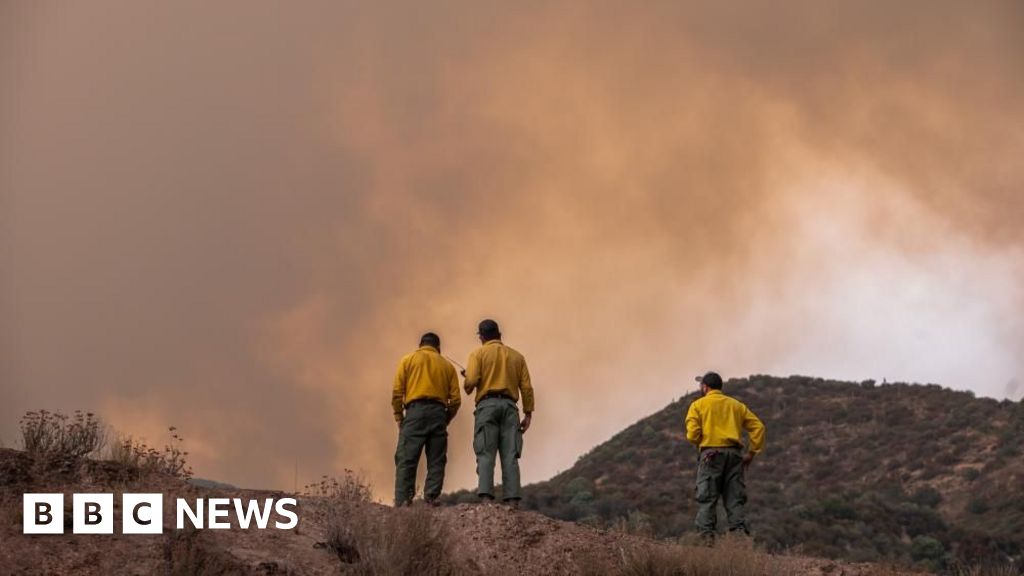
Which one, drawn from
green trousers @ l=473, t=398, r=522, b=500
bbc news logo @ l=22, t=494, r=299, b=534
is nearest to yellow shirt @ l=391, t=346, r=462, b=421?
green trousers @ l=473, t=398, r=522, b=500

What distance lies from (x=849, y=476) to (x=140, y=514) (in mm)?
40191

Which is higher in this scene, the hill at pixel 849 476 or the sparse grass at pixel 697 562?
the hill at pixel 849 476

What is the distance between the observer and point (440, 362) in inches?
587

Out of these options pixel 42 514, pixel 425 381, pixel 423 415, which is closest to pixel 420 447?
pixel 423 415

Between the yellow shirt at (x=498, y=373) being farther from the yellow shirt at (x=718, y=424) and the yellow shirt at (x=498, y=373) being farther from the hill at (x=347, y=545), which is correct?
the yellow shirt at (x=718, y=424)

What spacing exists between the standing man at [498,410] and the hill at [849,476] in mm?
15091

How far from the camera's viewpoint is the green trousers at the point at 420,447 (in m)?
14.8

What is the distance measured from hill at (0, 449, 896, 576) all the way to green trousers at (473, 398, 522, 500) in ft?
Answer: 1.81

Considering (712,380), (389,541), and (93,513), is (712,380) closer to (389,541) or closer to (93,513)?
(389,541)

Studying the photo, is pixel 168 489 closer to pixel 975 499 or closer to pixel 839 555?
pixel 839 555

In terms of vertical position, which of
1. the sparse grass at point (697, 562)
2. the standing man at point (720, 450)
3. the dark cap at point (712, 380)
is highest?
the dark cap at point (712, 380)

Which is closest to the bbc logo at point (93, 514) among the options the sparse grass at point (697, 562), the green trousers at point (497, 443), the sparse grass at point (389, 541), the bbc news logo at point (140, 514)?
the bbc news logo at point (140, 514)

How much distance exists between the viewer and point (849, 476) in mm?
48469

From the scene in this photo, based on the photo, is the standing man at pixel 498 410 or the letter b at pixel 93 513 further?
the standing man at pixel 498 410
